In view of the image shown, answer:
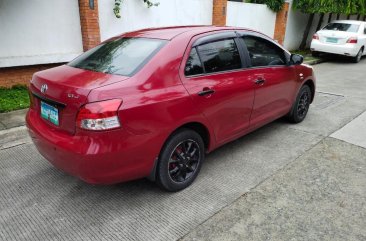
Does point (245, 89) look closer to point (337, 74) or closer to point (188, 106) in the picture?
point (188, 106)

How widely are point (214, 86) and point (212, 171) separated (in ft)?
3.33

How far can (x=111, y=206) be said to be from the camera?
3.12 meters

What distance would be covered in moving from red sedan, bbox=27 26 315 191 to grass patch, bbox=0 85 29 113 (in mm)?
2653

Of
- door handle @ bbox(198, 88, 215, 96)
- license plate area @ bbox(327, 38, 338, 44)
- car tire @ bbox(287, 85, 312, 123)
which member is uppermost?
door handle @ bbox(198, 88, 215, 96)

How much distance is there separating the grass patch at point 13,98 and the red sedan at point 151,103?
265 centimetres

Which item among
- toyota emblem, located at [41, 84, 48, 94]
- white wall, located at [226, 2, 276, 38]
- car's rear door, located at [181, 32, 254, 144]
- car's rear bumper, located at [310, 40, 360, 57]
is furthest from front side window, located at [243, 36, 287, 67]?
car's rear bumper, located at [310, 40, 360, 57]

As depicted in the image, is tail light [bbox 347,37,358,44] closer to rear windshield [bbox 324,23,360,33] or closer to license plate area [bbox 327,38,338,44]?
license plate area [bbox 327,38,338,44]

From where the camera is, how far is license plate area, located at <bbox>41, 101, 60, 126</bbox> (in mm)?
2893

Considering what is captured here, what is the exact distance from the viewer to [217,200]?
320cm

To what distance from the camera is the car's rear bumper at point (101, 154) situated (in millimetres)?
2623

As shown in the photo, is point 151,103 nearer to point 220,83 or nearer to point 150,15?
point 220,83

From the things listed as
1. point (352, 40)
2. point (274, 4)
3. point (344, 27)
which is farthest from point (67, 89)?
point (344, 27)

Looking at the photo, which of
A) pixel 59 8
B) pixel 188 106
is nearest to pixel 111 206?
pixel 188 106

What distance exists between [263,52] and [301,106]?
59.1 inches
